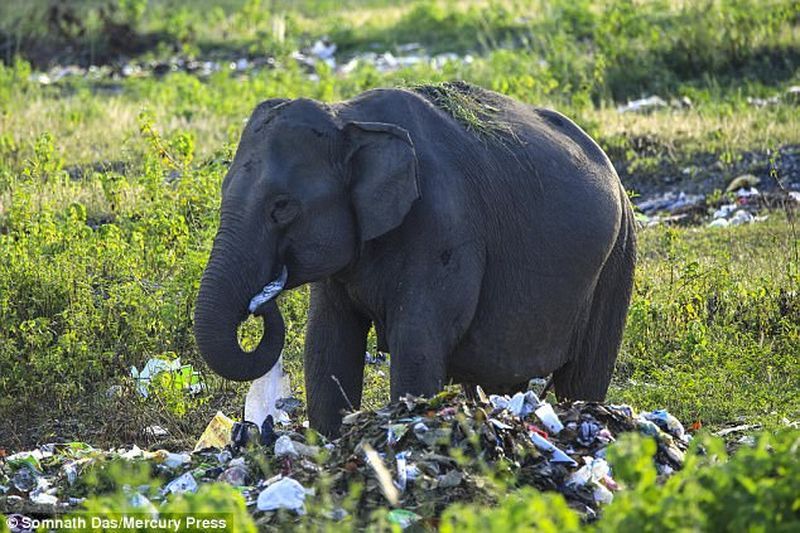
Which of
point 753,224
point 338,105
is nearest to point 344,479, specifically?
point 338,105

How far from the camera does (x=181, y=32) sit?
21.8 meters

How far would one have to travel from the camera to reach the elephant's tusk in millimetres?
7355

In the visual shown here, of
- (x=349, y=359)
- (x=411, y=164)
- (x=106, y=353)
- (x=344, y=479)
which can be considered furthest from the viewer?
(x=106, y=353)

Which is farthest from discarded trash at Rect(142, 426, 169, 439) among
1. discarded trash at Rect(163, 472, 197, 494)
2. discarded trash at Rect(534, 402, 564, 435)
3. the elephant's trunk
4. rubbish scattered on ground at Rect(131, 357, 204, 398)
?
discarded trash at Rect(534, 402, 564, 435)

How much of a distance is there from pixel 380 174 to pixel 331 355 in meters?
1.02

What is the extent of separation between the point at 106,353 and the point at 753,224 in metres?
5.54

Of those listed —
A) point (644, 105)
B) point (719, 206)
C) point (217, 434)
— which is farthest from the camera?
point (644, 105)

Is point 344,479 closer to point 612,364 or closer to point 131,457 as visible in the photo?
point 131,457

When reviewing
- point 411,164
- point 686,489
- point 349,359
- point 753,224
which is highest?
point 411,164

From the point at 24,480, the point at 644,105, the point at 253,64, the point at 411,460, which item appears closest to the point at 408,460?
the point at 411,460

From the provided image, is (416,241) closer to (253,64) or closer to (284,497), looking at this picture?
(284,497)

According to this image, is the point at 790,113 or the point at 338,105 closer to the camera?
the point at 338,105

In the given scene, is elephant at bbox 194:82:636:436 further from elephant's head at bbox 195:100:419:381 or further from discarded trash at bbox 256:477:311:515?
discarded trash at bbox 256:477:311:515

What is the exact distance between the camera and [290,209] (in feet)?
24.4
